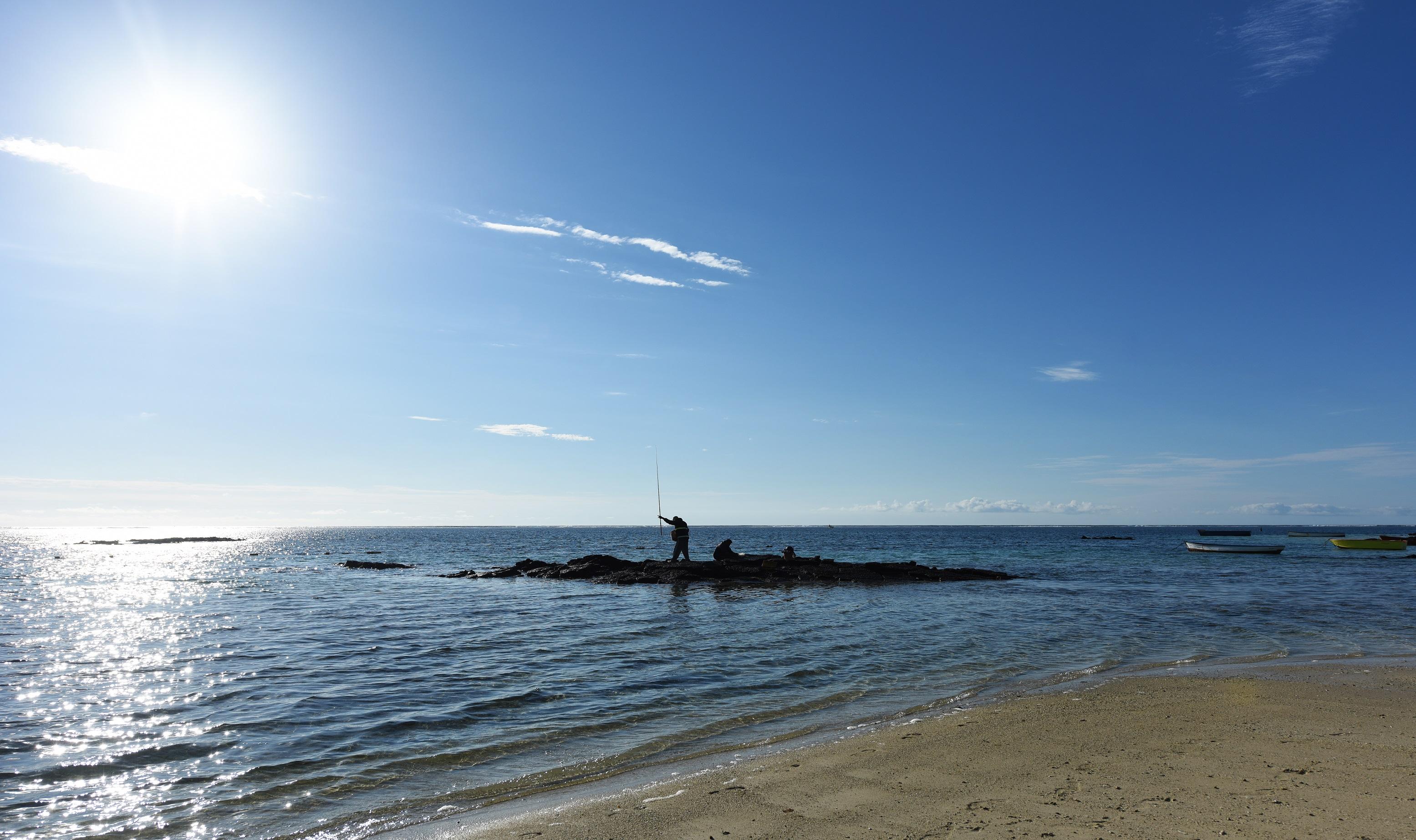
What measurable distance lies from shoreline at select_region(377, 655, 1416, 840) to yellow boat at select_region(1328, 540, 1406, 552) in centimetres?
7282

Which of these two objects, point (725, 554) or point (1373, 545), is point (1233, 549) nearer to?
point (1373, 545)

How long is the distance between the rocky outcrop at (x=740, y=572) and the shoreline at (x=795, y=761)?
2335cm

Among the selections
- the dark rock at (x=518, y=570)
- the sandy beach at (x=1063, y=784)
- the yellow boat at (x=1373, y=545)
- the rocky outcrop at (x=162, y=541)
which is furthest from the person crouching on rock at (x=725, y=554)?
the rocky outcrop at (x=162, y=541)

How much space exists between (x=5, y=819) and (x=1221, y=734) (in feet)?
44.9

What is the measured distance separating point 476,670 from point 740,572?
24.6 metres

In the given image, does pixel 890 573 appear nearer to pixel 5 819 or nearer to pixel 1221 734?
pixel 1221 734

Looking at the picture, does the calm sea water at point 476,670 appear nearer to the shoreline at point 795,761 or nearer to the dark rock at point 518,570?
the shoreline at point 795,761

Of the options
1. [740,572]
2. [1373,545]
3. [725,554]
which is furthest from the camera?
[1373,545]

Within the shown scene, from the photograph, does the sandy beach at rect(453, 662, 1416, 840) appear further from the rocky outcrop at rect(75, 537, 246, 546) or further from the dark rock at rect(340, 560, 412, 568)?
the rocky outcrop at rect(75, 537, 246, 546)

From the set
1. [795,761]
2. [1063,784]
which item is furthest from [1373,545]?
[795,761]

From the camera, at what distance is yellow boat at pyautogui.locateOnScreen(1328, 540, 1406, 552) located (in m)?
67.9

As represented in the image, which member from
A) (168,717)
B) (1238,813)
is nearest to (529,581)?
(168,717)

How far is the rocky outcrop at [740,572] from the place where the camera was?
36812 millimetres

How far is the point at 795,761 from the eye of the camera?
27.3ft
